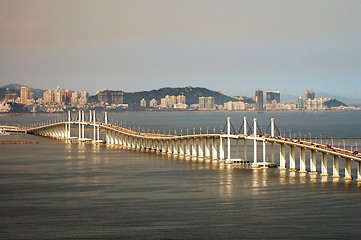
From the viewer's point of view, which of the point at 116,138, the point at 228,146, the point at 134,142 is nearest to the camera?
the point at 228,146

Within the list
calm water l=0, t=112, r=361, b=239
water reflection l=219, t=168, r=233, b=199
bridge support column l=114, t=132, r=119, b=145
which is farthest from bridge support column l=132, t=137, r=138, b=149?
water reflection l=219, t=168, r=233, b=199

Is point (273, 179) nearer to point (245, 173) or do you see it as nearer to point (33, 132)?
point (245, 173)

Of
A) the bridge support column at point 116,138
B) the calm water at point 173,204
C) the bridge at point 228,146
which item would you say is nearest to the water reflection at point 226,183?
the calm water at point 173,204

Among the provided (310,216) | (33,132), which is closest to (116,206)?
(310,216)

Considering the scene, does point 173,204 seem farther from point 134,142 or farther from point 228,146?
point 134,142

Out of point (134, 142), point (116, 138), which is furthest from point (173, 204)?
point (116, 138)

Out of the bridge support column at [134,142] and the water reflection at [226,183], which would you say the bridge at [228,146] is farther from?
the water reflection at [226,183]

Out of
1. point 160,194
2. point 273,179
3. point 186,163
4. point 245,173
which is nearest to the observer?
point 160,194

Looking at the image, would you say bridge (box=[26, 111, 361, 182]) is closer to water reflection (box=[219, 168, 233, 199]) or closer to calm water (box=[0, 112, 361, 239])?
calm water (box=[0, 112, 361, 239])

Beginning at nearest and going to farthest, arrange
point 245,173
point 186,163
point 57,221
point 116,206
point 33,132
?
point 57,221 → point 116,206 → point 245,173 → point 186,163 → point 33,132
